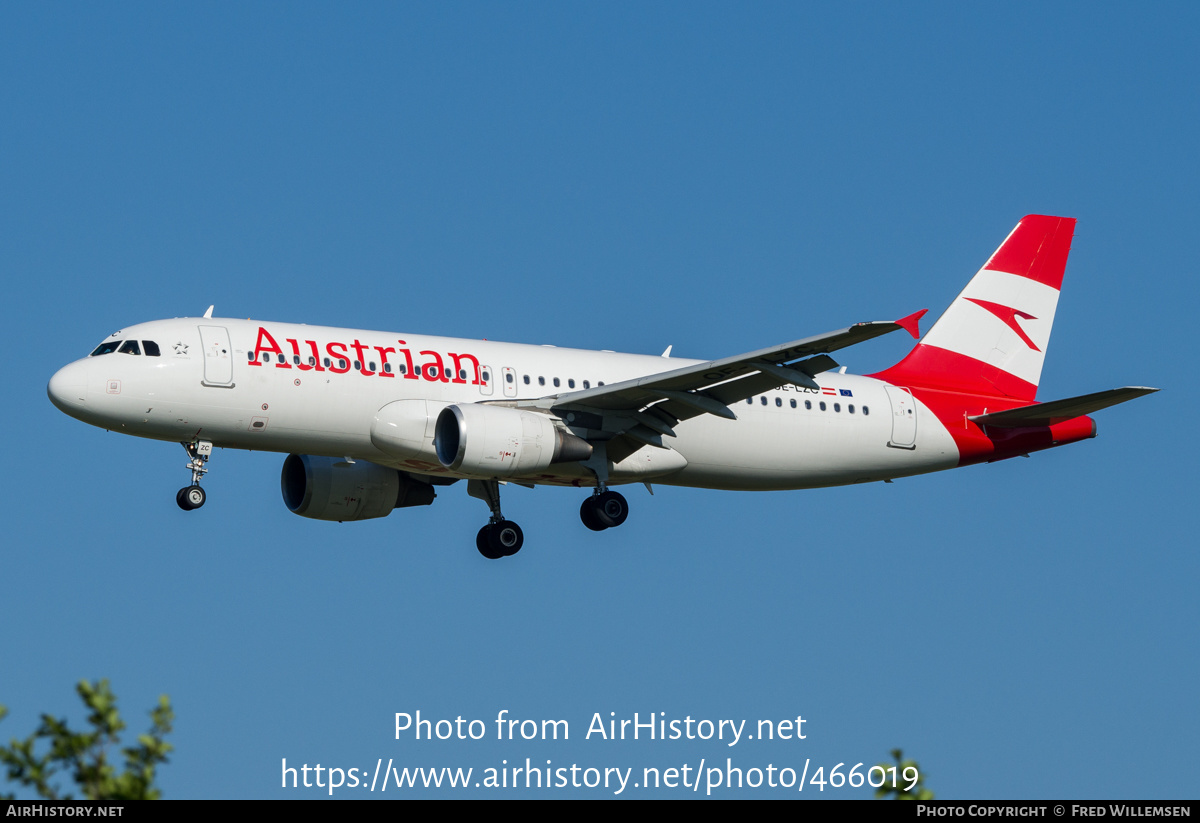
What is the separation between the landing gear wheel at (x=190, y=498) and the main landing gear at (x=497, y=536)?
7.52 meters

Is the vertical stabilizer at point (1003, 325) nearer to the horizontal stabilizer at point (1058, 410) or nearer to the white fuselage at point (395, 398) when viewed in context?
the horizontal stabilizer at point (1058, 410)

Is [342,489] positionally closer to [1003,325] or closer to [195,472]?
[195,472]

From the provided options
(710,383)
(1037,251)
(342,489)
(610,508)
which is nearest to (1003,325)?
(1037,251)

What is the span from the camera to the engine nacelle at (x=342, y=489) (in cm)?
3950

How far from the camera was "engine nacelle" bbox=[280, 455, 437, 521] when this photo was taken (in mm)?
39500

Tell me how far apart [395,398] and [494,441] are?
241cm

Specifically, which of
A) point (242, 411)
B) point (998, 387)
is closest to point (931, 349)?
point (998, 387)

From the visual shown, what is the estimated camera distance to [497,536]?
129 feet

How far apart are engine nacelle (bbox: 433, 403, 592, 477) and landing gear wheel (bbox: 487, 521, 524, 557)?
14.0 feet

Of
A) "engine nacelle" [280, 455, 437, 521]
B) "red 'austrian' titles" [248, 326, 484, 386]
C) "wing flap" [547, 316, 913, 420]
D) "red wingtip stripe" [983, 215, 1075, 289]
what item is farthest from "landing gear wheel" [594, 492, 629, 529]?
"red wingtip stripe" [983, 215, 1075, 289]

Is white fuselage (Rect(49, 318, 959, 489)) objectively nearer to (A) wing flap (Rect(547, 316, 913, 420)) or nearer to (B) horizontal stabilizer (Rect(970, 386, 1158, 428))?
(A) wing flap (Rect(547, 316, 913, 420))

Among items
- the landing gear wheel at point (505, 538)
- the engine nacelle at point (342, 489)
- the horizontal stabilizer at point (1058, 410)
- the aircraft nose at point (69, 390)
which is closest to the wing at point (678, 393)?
the landing gear wheel at point (505, 538)

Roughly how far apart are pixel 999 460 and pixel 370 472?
16.2m
